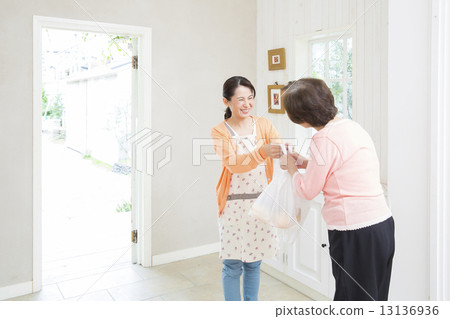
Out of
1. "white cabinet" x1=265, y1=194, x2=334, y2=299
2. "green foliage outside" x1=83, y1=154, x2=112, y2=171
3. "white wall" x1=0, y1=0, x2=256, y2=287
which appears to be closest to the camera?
"white cabinet" x1=265, y1=194, x2=334, y2=299

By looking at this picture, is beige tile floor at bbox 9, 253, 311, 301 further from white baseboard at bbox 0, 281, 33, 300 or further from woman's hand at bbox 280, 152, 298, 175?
woman's hand at bbox 280, 152, 298, 175

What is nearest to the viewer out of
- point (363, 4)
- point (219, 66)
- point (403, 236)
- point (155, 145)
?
point (403, 236)

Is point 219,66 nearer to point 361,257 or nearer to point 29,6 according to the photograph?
point 29,6

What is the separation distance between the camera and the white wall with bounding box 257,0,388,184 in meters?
2.25

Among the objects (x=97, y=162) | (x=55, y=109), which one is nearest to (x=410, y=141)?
(x=97, y=162)

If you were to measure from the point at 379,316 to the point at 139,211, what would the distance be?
219cm

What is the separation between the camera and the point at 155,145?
3100 mm

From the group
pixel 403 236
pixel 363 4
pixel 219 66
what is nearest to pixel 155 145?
pixel 219 66

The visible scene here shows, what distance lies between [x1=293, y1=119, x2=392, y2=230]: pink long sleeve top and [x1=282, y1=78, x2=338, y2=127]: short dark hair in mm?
44

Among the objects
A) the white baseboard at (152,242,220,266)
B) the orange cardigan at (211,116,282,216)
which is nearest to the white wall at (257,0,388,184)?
the orange cardigan at (211,116,282,216)

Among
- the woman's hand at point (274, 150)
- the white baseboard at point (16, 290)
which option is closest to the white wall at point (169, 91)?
the white baseboard at point (16, 290)

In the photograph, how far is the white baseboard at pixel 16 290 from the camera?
2539 mm

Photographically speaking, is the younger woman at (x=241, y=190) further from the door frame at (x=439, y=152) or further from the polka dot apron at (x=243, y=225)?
the door frame at (x=439, y=152)

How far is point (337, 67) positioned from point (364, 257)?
1781 millimetres
